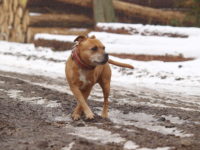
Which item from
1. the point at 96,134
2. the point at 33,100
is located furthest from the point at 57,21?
the point at 96,134

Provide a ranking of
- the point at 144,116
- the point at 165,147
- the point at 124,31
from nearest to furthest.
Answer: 1. the point at 165,147
2. the point at 144,116
3. the point at 124,31

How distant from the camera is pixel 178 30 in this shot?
14.2 meters

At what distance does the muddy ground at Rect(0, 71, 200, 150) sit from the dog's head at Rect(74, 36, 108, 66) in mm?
697

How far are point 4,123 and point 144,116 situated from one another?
1.72 meters

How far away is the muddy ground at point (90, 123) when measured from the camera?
4539 mm

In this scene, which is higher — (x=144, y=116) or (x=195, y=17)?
(x=195, y=17)

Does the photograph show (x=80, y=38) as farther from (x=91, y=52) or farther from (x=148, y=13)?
(x=148, y=13)

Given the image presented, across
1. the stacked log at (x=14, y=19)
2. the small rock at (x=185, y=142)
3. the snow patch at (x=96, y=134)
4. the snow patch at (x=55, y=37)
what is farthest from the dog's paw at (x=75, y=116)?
the stacked log at (x=14, y=19)

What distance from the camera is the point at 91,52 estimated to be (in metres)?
5.72

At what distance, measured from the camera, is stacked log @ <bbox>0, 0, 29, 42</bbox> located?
701 inches

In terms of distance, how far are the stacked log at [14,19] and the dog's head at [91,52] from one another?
484 inches

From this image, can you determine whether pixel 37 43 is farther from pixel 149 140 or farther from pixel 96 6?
pixel 149 140

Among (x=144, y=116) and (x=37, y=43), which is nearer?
(x=144, y=116)

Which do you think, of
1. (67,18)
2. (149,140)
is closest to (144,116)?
(149,140)
